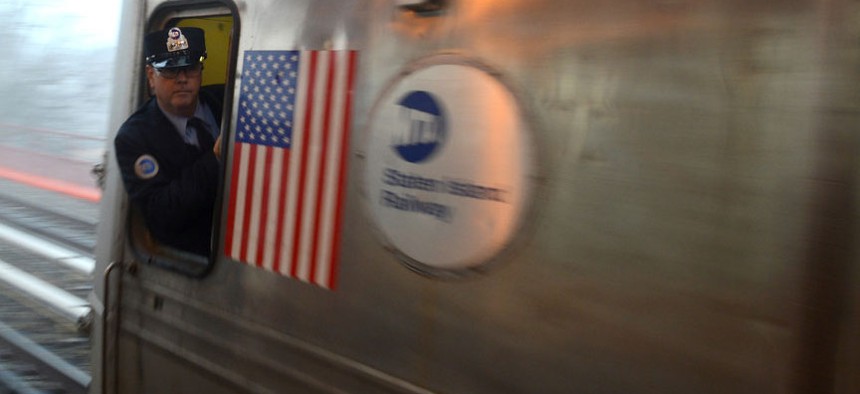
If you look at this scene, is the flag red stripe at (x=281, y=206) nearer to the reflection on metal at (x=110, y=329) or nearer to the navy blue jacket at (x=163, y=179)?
the navy blue jacket at (x=163, y=179)

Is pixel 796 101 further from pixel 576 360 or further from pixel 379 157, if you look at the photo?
pixel 379 157

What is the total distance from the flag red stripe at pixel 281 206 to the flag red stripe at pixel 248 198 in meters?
0.15

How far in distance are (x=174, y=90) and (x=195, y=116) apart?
0.15 metres

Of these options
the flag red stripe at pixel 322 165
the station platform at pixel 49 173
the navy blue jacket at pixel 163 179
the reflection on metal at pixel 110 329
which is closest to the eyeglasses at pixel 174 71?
the navy blue jacket at pixel 163 179

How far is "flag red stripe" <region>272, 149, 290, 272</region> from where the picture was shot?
2381 millimetres

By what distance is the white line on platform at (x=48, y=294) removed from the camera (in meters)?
6.29

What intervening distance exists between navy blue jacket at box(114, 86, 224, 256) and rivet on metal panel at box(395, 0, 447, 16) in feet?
3.84

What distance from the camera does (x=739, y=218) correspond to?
144 cm

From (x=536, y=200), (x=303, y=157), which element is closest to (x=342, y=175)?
(x=303, y=157)

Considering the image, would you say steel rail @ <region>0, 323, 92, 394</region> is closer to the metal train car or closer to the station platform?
the metal train car

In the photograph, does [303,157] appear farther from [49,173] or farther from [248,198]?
[49,173]

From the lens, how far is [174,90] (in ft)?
10.2

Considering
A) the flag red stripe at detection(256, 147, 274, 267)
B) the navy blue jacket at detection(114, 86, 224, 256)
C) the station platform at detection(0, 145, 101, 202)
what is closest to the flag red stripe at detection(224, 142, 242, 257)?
the flag red stripe at detection(256, 147, 274, 267)

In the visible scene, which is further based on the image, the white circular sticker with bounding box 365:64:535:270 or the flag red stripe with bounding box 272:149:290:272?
the flag red stripe with bounding box 272:149:290:272
